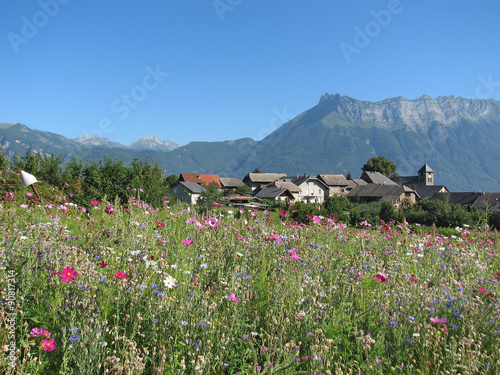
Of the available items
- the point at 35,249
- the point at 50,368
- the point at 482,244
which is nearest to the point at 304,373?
the point at 50,368

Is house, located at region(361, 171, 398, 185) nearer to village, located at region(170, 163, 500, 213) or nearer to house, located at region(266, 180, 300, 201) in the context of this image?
village, located at region(170, 163, 500, 213)

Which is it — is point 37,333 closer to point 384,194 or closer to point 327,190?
point 384,194

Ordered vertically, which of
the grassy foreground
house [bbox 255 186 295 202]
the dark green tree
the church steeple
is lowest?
the dark green tree

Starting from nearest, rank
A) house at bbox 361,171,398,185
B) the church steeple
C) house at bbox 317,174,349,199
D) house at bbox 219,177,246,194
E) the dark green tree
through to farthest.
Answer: the dark green tree, house at bbox 219,177,246,194, house at bbox 317,174,349,199, house at bbox 361,171,398,185, the church steeple

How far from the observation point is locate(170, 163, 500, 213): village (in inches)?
2849

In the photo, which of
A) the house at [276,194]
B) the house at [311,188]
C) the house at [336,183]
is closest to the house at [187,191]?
the house at [276,194]

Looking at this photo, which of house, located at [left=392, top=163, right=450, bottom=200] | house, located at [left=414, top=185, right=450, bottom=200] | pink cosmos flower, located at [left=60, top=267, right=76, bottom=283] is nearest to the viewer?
pink cosmos flower, located at [left=60, top=267, right=76, bottom=283]

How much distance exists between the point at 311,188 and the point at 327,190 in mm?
8888

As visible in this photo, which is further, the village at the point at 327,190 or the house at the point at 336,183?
the house at the point at 336,183

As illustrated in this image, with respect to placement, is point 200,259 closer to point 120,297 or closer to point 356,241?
point 120,297

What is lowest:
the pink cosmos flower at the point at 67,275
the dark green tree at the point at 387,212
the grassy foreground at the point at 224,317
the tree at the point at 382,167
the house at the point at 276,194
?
the dark green tree at the point at 387,212

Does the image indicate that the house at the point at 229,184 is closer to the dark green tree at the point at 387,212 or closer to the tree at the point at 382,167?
the dark green tree at the point at 387,212

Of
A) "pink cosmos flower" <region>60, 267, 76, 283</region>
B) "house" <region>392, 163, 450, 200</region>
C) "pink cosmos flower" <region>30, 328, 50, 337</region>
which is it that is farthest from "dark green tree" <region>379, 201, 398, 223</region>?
"house" <region>392, 163, 450, 200</region>

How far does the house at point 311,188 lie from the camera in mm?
90944
